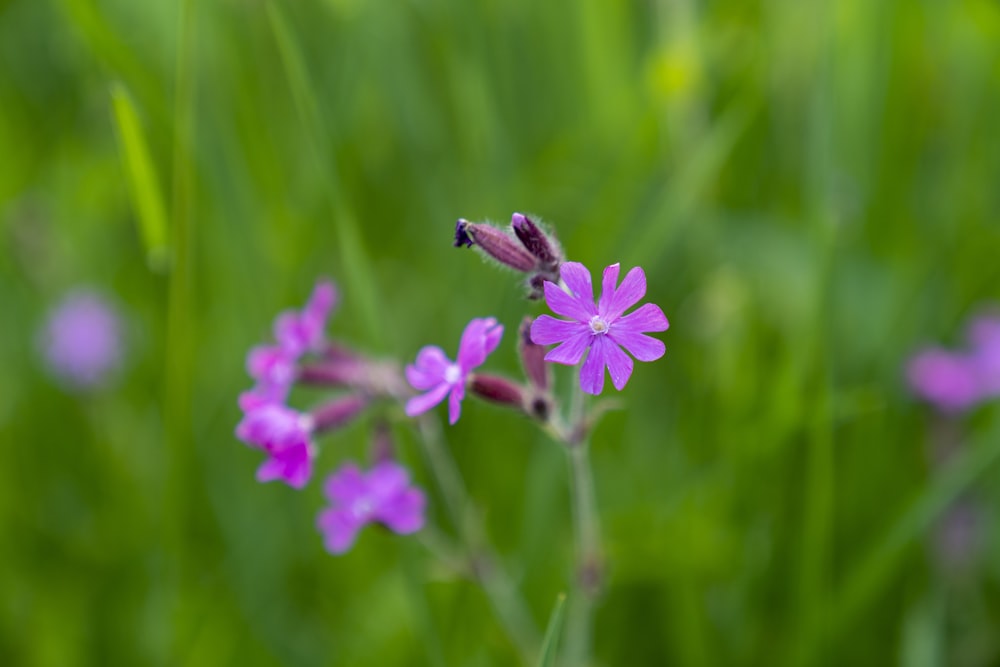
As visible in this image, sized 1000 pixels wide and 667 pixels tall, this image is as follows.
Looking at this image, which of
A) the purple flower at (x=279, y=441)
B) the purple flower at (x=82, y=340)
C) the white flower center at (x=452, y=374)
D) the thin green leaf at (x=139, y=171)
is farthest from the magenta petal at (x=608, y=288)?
the purple flower at (x=82, y=340)

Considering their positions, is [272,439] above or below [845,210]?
below

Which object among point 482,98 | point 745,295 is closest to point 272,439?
point 482,98

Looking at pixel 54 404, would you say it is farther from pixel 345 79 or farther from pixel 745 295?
pixel 745 295

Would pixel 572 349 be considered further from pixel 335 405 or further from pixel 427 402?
pixel 335 405

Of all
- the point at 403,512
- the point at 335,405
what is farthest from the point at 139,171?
the point at 403,512

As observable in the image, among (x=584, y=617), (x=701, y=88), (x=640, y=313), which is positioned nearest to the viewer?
(x=640, y=313)

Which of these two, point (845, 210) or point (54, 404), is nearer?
point (845, 210)

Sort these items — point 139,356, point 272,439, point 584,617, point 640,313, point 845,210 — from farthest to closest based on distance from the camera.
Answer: point 139,356, point 845,210, point 584,617, point 272,439, point 640,313
